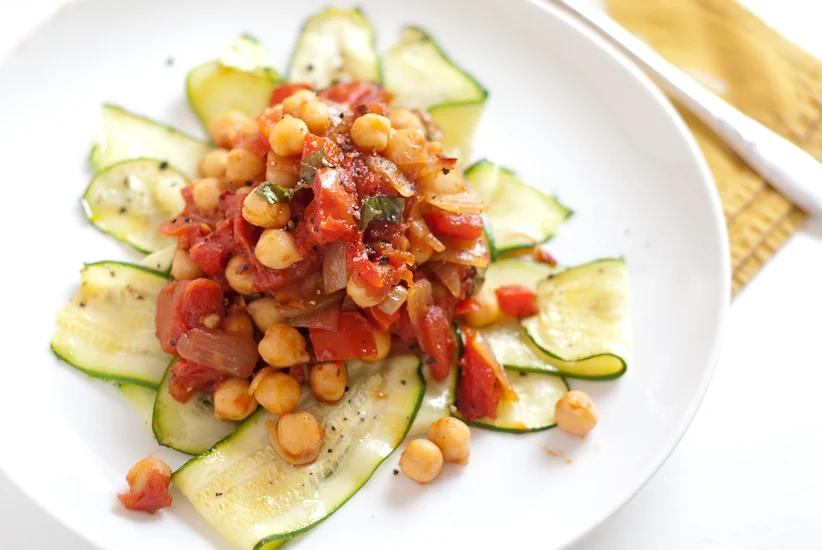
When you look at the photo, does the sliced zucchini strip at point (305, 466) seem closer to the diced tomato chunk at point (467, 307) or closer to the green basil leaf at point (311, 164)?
the diced tomato chunk at point (467, 307)

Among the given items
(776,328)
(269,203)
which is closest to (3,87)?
(269,203)

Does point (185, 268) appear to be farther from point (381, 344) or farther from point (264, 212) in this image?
point (381, 344)

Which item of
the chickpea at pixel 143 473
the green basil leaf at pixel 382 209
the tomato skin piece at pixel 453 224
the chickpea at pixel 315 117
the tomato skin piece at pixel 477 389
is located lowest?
the chickpea at pixel 143 473

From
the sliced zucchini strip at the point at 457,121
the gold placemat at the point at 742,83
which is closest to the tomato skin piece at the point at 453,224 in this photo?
the sliced zucchini strip at the point at 457,121

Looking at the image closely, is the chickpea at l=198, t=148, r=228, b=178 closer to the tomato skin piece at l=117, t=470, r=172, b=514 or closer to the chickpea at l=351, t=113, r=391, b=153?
the chickpea at l=351, t=113, r=391, b=153

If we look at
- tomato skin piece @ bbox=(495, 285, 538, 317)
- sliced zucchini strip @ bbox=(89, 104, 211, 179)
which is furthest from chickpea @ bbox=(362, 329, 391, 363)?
sliced zucchini strip @ bbox=(89, 104, 211, 179)

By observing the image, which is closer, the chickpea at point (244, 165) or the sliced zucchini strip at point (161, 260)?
the chickpea at point (244, 165)

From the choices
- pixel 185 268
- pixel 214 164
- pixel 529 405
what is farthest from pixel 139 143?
pixel 529 405
